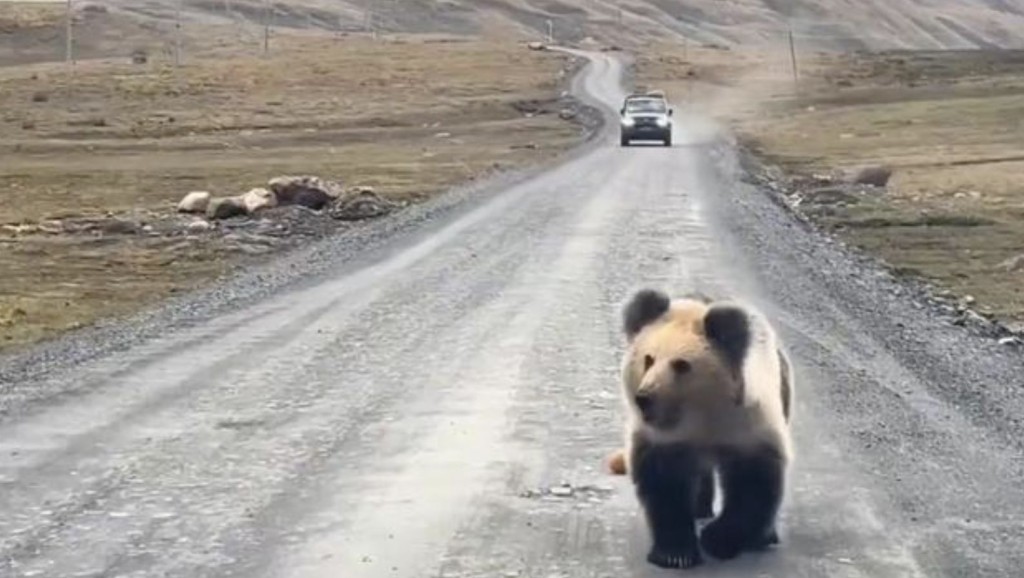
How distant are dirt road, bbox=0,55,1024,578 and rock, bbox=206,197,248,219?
10.0 m

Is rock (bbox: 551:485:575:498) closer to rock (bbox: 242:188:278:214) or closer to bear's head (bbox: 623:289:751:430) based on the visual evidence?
bear's head (bbox: 623:289:751:430)

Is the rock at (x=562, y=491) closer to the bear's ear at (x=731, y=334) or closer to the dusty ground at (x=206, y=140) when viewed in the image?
the bear's ear at (x=731, y=334)

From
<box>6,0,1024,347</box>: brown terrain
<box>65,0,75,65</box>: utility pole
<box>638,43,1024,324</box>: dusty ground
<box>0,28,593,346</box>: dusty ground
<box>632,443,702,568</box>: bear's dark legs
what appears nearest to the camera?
<box>632,443,702,568</box>: bear's dark legs

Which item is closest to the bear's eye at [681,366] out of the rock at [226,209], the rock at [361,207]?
the rock at [226,209]

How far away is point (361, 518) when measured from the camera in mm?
9555

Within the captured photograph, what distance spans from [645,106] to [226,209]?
1238 inches

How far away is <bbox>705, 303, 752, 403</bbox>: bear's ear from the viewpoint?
747 centimetres

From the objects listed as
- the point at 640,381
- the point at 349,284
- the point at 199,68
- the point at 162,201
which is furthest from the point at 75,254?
the point at 199,68

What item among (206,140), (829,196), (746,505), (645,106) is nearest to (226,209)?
(829,196)

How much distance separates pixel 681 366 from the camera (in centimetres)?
741

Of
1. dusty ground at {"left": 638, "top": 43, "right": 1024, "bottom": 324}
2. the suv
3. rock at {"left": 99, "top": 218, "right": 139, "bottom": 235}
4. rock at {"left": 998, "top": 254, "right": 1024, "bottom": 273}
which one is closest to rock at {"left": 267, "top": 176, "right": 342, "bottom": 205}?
rock at {"left": 99, "top": 218, "right": 139, "bottom": 235}

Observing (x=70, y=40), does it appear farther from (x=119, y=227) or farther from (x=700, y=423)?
(x=700, y=423)

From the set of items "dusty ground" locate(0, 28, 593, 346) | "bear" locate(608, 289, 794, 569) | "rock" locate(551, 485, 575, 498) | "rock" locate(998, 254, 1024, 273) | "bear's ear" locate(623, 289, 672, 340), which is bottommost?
"dusty ground" locate(0, 28, 593, 346)

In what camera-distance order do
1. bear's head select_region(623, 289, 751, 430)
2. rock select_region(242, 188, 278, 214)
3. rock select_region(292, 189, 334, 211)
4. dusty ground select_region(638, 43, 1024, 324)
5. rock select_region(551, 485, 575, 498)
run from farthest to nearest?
rock select_region(292, 189, 334, 211)
rock select_region(242, 188, 278, 214)
dusty ground select_region(638, 43, 1024, 324)
rock select_region(551, 485, 575, 498)
bear's head select_region(623, 289, 751, 430)
